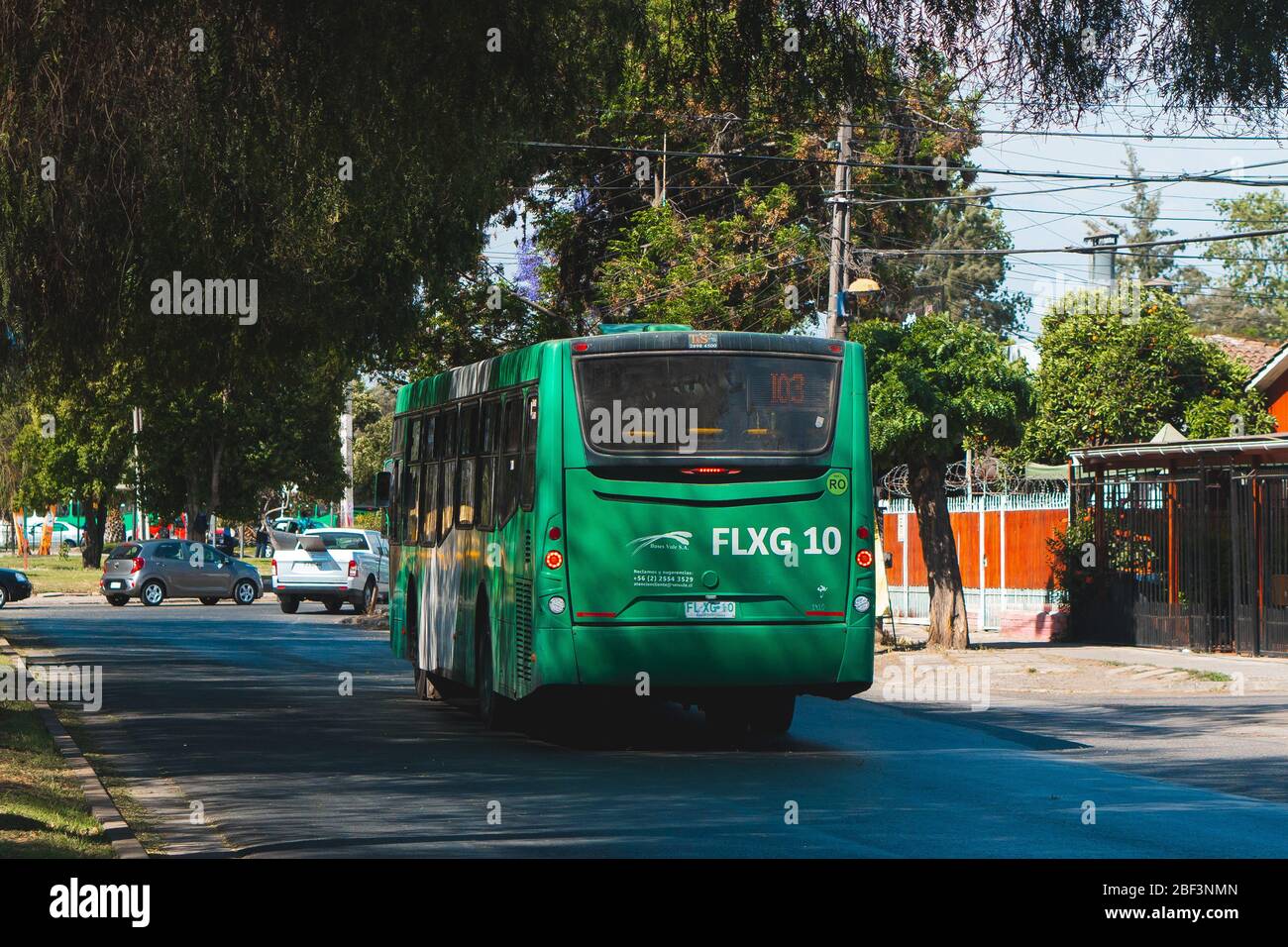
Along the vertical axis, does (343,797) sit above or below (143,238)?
→ below

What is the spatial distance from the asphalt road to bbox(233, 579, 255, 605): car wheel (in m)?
25.7

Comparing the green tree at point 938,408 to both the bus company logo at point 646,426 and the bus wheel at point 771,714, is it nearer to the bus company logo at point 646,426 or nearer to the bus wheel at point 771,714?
the bus wheel at point 771,714

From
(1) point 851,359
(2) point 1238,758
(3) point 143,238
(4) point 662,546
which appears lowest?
(2) point 1238,758

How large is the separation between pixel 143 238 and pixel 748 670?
6320mm

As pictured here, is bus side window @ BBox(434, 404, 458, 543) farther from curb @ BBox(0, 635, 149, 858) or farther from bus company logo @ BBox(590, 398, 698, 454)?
curb @ BBox(0, 635, 149, 858)

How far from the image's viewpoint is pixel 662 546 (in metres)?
14.8

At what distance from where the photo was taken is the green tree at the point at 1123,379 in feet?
124

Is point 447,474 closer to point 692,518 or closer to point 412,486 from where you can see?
point 412,486

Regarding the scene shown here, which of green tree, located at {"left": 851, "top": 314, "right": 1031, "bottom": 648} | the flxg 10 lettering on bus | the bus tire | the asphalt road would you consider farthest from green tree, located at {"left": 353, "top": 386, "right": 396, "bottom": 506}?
the flxg 10 lettering on bus

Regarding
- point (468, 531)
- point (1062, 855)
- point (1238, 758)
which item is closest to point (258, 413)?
point (468, 531)

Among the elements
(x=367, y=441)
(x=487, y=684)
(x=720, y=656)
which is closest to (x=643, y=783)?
(x=720, y=656)

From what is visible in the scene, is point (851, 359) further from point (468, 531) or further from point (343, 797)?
point (343, 797)

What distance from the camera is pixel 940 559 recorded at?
27.9 meters

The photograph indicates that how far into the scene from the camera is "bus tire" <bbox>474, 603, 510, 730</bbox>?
16719 mm
